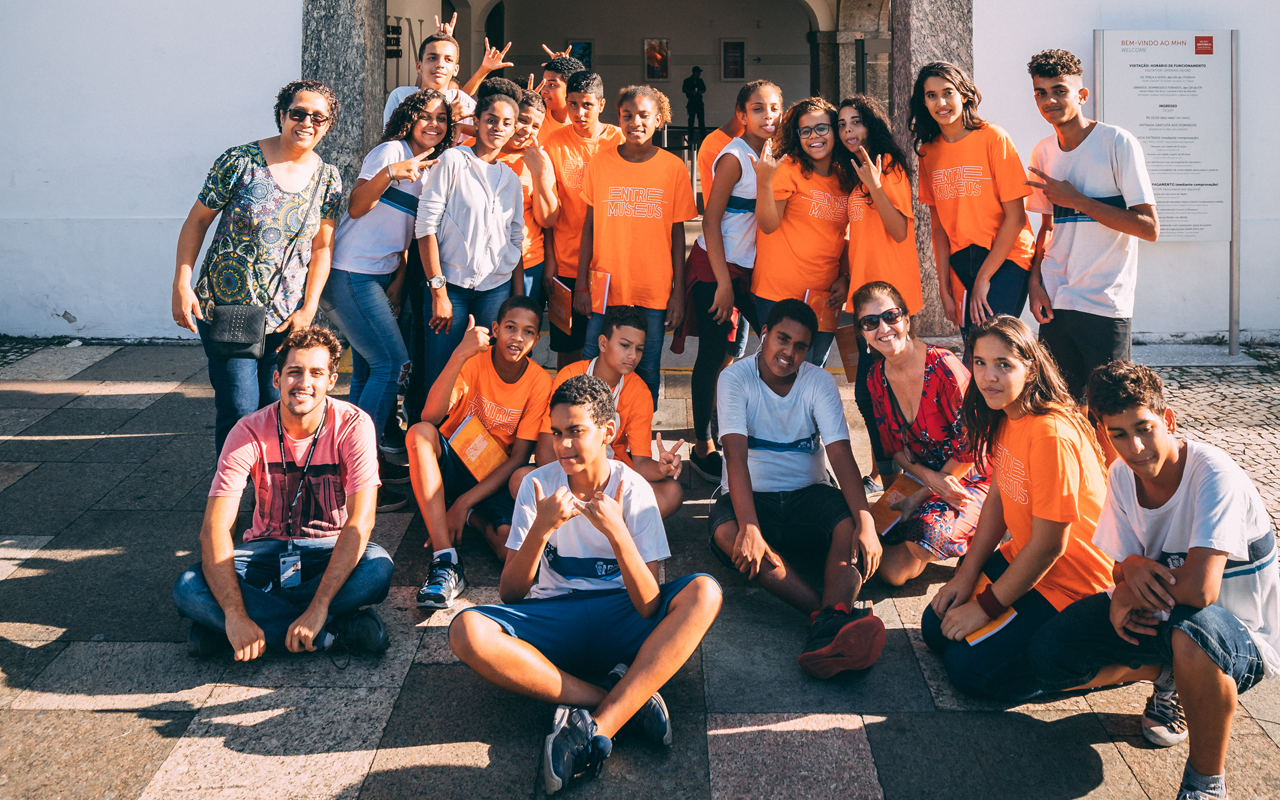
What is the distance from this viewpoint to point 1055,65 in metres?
4.00

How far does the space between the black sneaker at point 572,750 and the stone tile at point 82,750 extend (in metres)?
1.10

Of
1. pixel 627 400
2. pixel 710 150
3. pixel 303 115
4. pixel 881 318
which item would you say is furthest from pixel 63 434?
pixel 881 318

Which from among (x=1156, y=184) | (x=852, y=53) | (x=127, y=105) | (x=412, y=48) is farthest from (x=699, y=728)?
(x=852, y=53)

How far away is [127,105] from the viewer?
6.63 metres

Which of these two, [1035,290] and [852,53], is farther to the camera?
[852,53]

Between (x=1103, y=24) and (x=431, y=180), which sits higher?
(x=1103, y=24)

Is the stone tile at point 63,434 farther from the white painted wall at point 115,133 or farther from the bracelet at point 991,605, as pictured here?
the bracelet at point 991,605

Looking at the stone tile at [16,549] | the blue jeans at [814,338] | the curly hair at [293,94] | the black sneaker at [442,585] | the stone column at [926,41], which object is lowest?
the black sneaker at [442,585]

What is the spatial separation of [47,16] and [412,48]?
121 inches

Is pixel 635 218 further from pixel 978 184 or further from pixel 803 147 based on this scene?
pixel 978 184

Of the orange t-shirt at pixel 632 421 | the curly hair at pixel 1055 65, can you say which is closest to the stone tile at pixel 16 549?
the orange t-shirt at pixel 632 421

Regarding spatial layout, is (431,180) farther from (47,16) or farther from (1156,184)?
(1156,184)

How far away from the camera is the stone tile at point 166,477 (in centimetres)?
427

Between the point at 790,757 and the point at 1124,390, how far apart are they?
4.46ft
